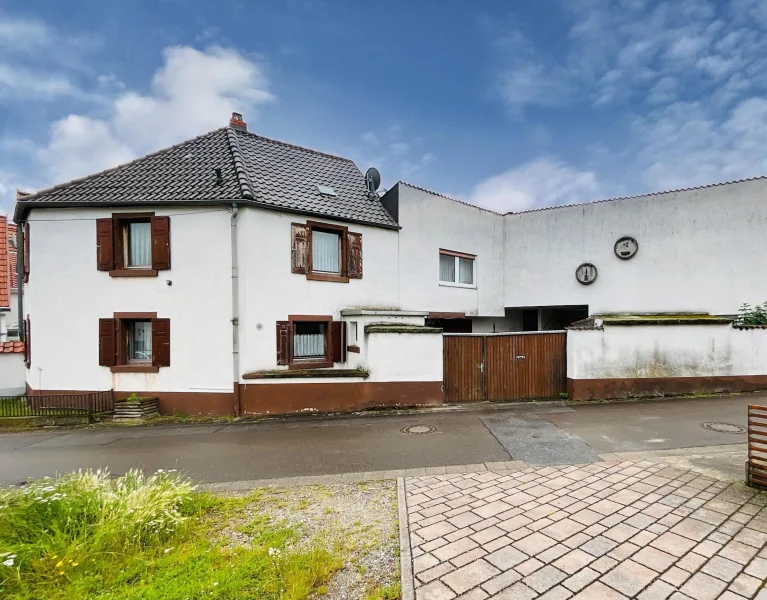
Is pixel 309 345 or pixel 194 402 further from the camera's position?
pixel 309 345

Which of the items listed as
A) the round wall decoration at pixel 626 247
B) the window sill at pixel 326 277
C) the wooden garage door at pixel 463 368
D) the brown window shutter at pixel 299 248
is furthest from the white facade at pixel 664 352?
the brown window shutter at pixel 299 248

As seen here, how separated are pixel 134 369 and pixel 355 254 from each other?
22.9 feet

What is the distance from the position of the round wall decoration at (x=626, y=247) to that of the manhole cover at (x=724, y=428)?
7661 mm

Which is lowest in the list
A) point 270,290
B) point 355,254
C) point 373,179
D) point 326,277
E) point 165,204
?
point 270,290

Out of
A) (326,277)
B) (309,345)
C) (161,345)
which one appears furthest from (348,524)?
(161,345)

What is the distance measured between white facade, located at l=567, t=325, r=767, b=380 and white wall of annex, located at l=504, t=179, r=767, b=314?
92.9 inches

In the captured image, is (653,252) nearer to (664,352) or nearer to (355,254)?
(664,352)

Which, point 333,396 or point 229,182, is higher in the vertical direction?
point 229,182

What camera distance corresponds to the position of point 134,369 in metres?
10.3

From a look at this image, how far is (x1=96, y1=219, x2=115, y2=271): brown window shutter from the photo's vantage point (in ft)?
33.9

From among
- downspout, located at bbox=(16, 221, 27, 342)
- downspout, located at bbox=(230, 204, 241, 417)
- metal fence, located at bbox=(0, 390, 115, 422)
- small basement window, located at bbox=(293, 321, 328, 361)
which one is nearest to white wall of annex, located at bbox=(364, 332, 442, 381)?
small basement window, located at bbox=(293, 321, 328, 361)

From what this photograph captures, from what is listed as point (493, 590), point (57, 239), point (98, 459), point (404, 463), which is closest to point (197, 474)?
point (98, 459)

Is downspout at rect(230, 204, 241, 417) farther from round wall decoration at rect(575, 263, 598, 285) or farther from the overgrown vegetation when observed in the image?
the overgrown vegetation

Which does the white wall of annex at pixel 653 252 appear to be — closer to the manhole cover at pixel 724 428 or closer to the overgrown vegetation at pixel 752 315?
the overgrown vegetation at pixel 752 315
